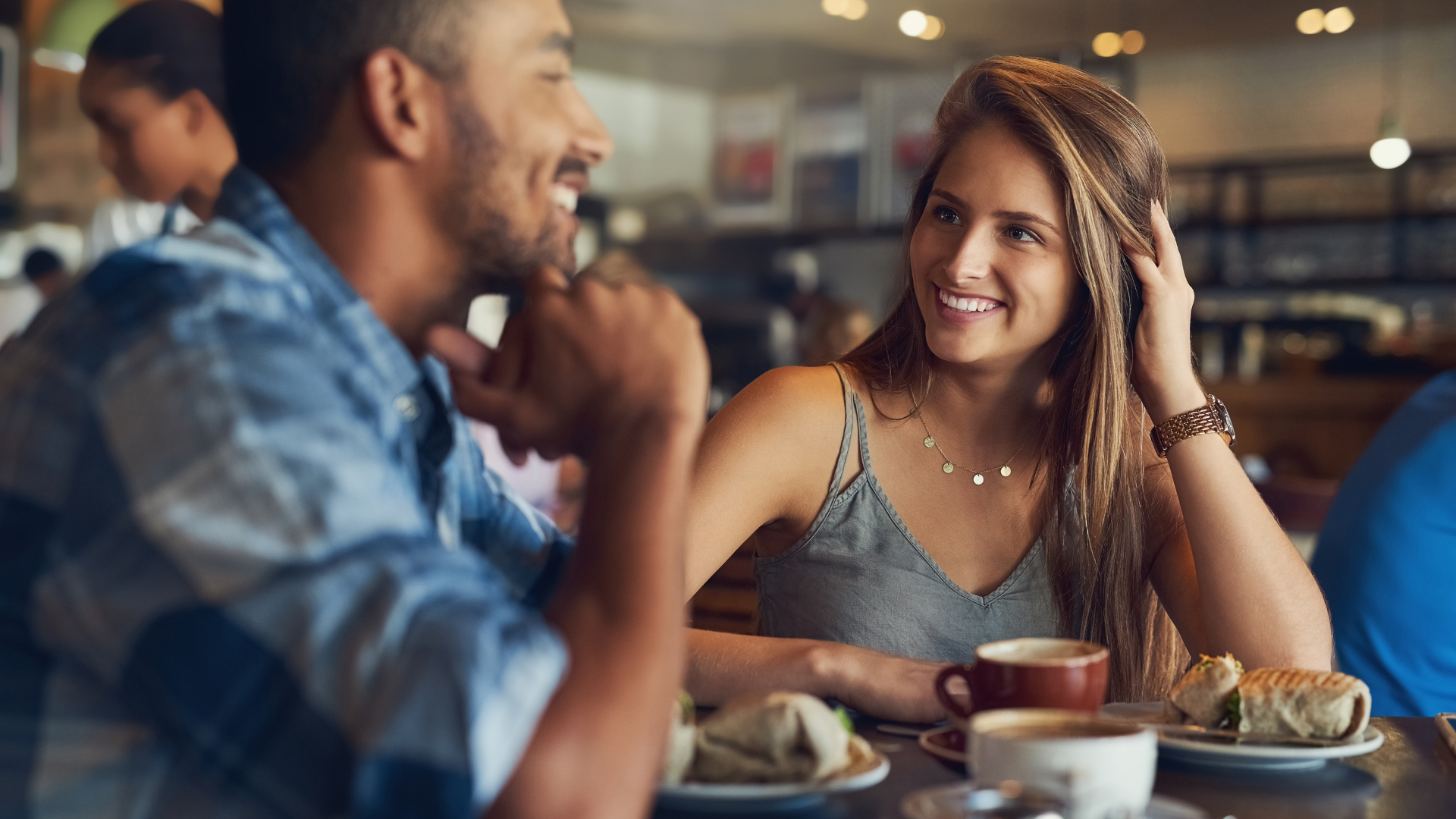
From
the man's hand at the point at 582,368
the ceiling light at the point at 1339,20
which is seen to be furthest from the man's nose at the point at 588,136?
the ceiling light at the point at 1339,20

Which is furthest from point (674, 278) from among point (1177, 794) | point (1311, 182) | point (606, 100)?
point (1177, 794)

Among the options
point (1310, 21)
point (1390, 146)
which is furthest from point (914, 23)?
point (1390, 146)

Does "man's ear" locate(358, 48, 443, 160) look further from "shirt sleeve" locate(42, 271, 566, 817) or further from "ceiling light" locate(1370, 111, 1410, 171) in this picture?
"ceiling light" locate(1370, 111, 1410, 171)

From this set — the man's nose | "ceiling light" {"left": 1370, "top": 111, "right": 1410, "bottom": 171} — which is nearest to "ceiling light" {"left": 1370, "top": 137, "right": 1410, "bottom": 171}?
"ceiling light" {"left": 1370, "top": 111, "right": 1410, "bottom": 171}

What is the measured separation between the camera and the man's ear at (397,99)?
0.87 metres

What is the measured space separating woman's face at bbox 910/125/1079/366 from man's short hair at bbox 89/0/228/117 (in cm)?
131

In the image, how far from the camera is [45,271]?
4938 mm

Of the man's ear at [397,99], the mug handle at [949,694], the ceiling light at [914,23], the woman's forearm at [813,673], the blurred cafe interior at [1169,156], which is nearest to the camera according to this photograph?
the man's ear at [397,99]

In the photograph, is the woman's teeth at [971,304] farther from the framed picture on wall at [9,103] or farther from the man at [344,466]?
the framed picture on wall at [9,103]

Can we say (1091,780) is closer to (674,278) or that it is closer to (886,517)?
(886,517)

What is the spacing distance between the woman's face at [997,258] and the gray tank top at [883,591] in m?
0.19

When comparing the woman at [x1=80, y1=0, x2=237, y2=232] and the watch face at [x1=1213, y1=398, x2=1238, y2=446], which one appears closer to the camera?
the watch face at [x1=1213, y1=398, x2=1238, y2=446]

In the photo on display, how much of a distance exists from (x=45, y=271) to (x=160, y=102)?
316 centimetres

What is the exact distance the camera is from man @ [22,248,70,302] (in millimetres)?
4660
